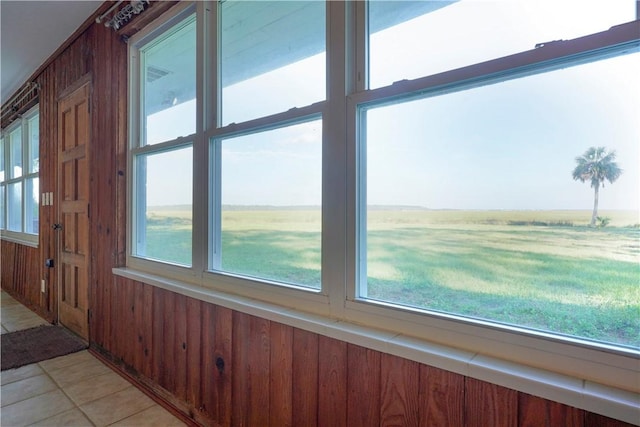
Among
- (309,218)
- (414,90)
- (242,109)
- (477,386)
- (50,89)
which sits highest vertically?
(50,89)

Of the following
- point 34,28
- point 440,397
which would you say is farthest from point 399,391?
point 34,28

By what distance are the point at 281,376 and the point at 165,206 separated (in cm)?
136

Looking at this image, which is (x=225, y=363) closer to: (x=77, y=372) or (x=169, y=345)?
(x=169, y=345)

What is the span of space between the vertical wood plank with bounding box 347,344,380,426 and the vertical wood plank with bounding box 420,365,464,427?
0.15 m

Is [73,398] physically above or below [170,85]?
below

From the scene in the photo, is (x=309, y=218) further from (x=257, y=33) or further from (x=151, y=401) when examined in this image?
(x=151, y=401)

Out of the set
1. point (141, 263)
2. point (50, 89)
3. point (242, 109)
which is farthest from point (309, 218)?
point (50, 89)

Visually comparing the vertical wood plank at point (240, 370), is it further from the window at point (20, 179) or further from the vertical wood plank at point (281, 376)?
the window at point (20, 179)

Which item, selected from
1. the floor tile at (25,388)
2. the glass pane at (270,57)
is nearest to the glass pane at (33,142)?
the floor tile at (25,388)

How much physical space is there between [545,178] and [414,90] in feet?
1.56

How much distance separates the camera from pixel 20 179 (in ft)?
14.6

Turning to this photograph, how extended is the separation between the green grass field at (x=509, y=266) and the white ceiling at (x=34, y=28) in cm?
258

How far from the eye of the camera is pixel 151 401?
2.02 m

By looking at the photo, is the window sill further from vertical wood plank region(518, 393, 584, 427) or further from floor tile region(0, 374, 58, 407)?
floor tile region(0, 374, 58, 407)
